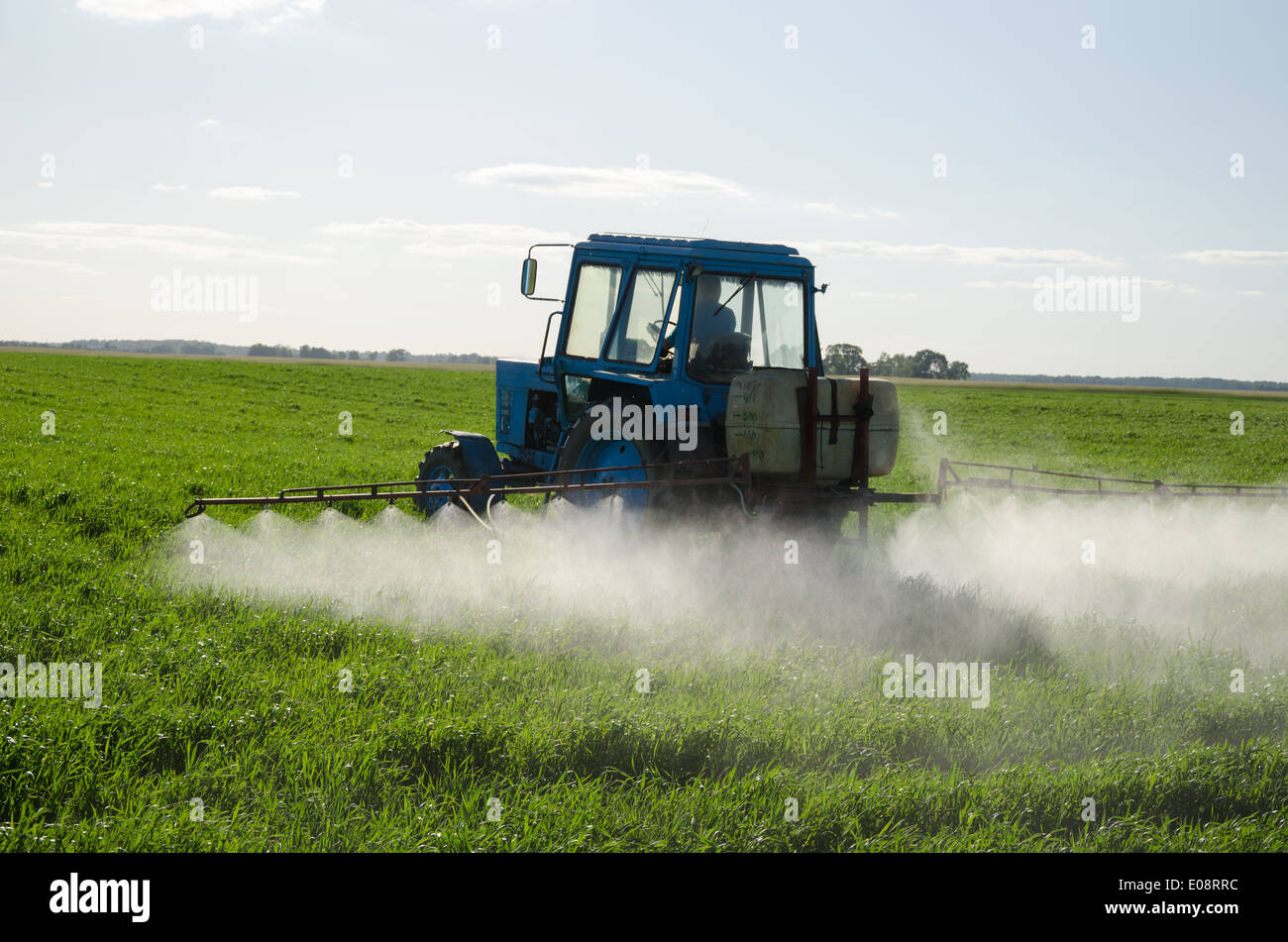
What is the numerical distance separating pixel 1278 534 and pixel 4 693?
32.7ft

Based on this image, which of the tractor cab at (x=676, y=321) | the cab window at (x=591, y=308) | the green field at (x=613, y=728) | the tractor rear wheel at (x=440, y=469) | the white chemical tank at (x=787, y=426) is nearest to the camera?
the green field at (x=613, y=728)

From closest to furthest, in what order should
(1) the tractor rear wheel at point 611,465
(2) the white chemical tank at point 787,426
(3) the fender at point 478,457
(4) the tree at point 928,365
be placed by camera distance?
(2) the white chemical tank at point 787,426 < (1) the tractor rear wheel at point 611,465 < (3) the fender at point 478,457 < (4) the tree at point 928,365

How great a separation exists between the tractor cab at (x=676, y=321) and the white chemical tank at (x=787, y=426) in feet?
1.42

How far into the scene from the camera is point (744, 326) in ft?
29.6

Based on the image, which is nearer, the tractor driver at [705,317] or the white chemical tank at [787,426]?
the white chemical tank at [787,426]

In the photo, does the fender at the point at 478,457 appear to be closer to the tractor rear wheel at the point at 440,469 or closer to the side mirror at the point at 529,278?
the tractor rear wheel at the point at 440,469

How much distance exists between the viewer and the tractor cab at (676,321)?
8.33 metres

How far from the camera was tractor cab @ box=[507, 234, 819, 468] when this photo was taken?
27.3 feet

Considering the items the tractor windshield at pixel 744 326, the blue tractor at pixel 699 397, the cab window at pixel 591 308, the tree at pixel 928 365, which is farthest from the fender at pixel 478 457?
the tree at pixel 928 365

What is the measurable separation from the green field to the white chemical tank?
0.89 m

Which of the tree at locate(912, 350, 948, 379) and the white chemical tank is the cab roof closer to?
the white chemical tank

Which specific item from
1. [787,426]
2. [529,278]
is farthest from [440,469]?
[787,426]

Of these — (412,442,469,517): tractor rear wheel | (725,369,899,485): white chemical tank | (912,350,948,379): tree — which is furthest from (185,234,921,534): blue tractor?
(912,350,948,379): tree

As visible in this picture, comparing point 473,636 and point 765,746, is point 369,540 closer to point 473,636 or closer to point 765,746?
point 473,636
